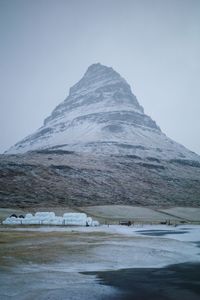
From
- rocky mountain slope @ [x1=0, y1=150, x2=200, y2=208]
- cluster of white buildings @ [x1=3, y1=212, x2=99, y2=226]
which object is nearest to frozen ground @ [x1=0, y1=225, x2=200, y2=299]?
cluster of white buildings @ [x1=3, y1=212, x2=99, y2=226]

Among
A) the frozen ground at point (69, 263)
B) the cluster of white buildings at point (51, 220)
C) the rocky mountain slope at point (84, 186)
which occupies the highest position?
the rocky mountain slope at point (84, 186)

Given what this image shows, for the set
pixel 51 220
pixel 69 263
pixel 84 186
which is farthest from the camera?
pixel 84 186

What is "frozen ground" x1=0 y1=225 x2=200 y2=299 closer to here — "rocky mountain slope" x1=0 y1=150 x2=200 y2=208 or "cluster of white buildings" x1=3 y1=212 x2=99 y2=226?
"cluster of white buildings" x1=3 y1=212 x2=99 y2=226

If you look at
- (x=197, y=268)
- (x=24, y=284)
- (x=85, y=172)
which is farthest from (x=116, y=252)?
(x=85, y=172)

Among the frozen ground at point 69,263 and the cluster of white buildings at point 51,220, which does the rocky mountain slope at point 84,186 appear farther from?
the frozen ground at point 69,263

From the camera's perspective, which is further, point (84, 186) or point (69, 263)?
point (84, 186)

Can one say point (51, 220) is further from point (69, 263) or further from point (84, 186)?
point (84, 186)

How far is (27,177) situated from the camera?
149m

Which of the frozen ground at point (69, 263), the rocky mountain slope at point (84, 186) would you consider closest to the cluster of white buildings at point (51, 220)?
the rocky mountain slope at point (84, 186)

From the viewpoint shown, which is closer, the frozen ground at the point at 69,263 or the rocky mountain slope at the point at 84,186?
the frozen ground at the point at 69,263

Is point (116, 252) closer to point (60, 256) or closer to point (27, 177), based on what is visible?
point (60, 256)

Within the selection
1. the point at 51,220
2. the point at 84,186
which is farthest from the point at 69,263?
the point at 84,186

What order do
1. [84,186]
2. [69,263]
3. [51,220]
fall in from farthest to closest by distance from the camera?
[84,186]
[51,220]
[69,263]

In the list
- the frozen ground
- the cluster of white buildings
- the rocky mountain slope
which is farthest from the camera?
the rocky mountain slope
